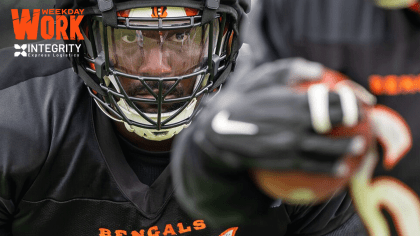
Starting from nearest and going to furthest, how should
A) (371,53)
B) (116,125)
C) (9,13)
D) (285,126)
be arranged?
(285,126) → (371,53) → (116,125) → (9,13)

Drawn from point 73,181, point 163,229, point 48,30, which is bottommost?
point 163,229

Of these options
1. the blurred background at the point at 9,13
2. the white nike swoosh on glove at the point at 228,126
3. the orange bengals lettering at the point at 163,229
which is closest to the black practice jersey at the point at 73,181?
the orange bengals lettering at the point at 163,229

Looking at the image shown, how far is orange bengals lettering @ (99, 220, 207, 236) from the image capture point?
128 cm

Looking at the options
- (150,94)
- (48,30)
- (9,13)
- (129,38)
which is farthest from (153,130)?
(9,13)

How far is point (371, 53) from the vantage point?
28.2 inches

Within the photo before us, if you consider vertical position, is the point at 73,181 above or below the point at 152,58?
below

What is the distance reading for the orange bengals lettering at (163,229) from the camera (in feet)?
4.20

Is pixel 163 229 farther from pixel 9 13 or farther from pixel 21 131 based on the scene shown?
pixel 9 13

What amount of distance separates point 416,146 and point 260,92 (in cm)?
26

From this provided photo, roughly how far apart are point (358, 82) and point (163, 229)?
2.38ft

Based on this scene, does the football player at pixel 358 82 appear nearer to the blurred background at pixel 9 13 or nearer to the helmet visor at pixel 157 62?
the helmet visor at pixel 157 62

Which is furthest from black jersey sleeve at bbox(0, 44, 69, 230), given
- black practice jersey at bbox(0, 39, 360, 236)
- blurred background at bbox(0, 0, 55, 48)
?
blurred background at bbox(0, 0, 55, 48)

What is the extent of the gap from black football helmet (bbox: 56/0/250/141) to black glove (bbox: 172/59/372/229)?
48 centimetres

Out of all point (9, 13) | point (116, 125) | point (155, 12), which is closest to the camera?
point (155, 12)
